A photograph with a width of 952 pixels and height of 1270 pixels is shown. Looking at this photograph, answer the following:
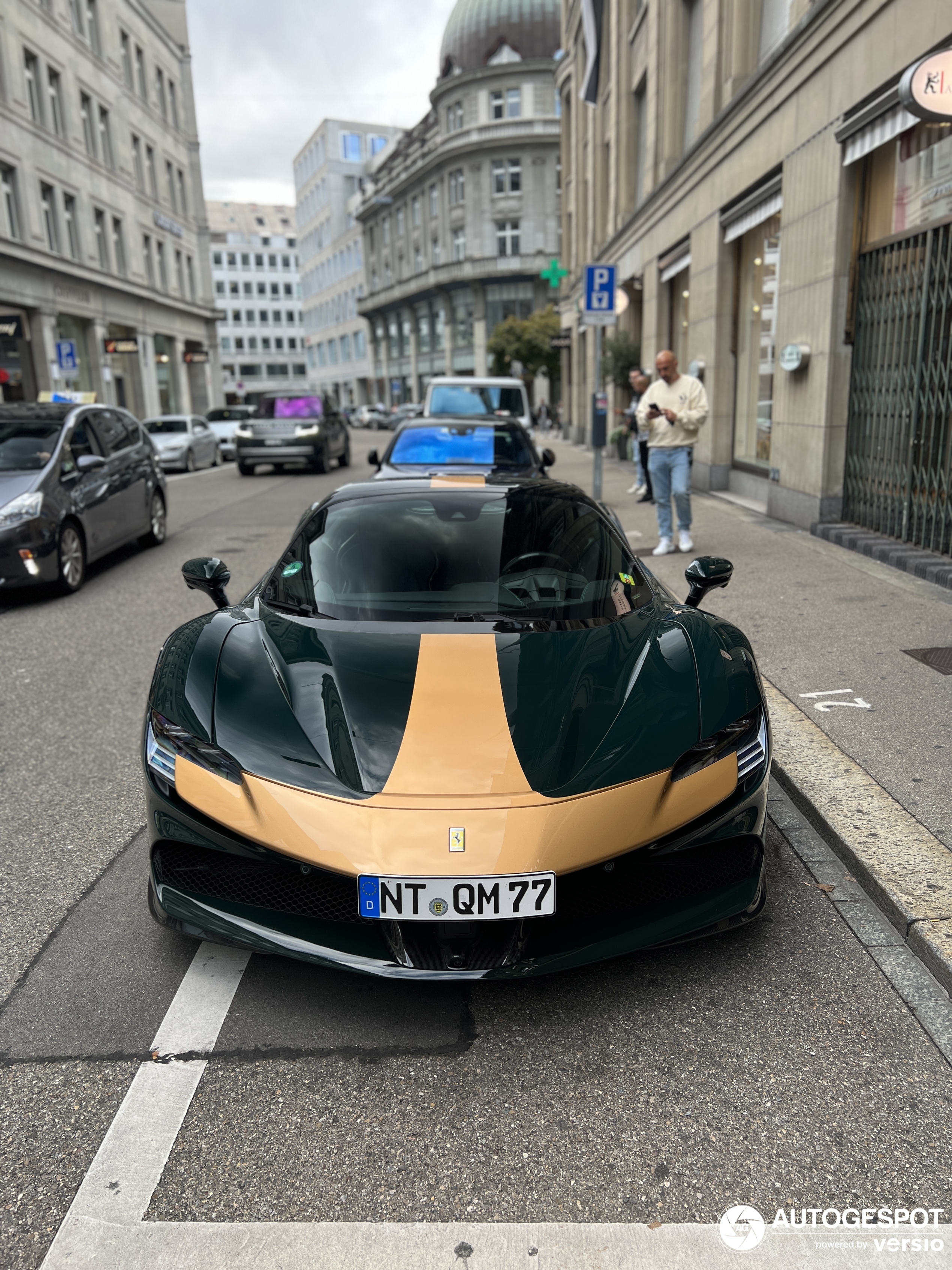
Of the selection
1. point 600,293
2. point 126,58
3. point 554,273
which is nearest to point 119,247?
point 126,58

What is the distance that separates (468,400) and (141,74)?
123 feet

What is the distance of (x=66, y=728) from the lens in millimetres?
5148

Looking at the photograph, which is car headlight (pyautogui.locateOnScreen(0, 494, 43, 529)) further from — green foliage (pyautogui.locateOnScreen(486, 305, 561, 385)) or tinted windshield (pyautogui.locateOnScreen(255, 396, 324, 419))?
green foliage (pyautogui.locateOnScreen(486, 305, 561, 385))

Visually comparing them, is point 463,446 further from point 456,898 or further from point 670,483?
point 456,898

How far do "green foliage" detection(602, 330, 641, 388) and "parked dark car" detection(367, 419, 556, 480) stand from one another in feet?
40.7

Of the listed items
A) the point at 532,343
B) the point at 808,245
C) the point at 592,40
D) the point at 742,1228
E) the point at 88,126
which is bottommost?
the point at 742,1228

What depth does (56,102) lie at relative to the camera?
112 feet

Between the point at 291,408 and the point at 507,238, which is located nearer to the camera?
the point at 291,408

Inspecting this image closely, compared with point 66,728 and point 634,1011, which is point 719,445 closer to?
point 66,728

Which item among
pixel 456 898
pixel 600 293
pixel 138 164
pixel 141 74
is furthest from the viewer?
pixel 141 74

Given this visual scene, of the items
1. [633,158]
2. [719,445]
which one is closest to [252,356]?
[633,158]

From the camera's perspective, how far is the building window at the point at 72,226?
3478 centimetres

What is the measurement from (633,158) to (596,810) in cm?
2450

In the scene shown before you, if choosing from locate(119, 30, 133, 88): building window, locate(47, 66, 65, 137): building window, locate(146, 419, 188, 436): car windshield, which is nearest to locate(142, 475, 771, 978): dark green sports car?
locate(146, 419, 188, 436): car windshield
